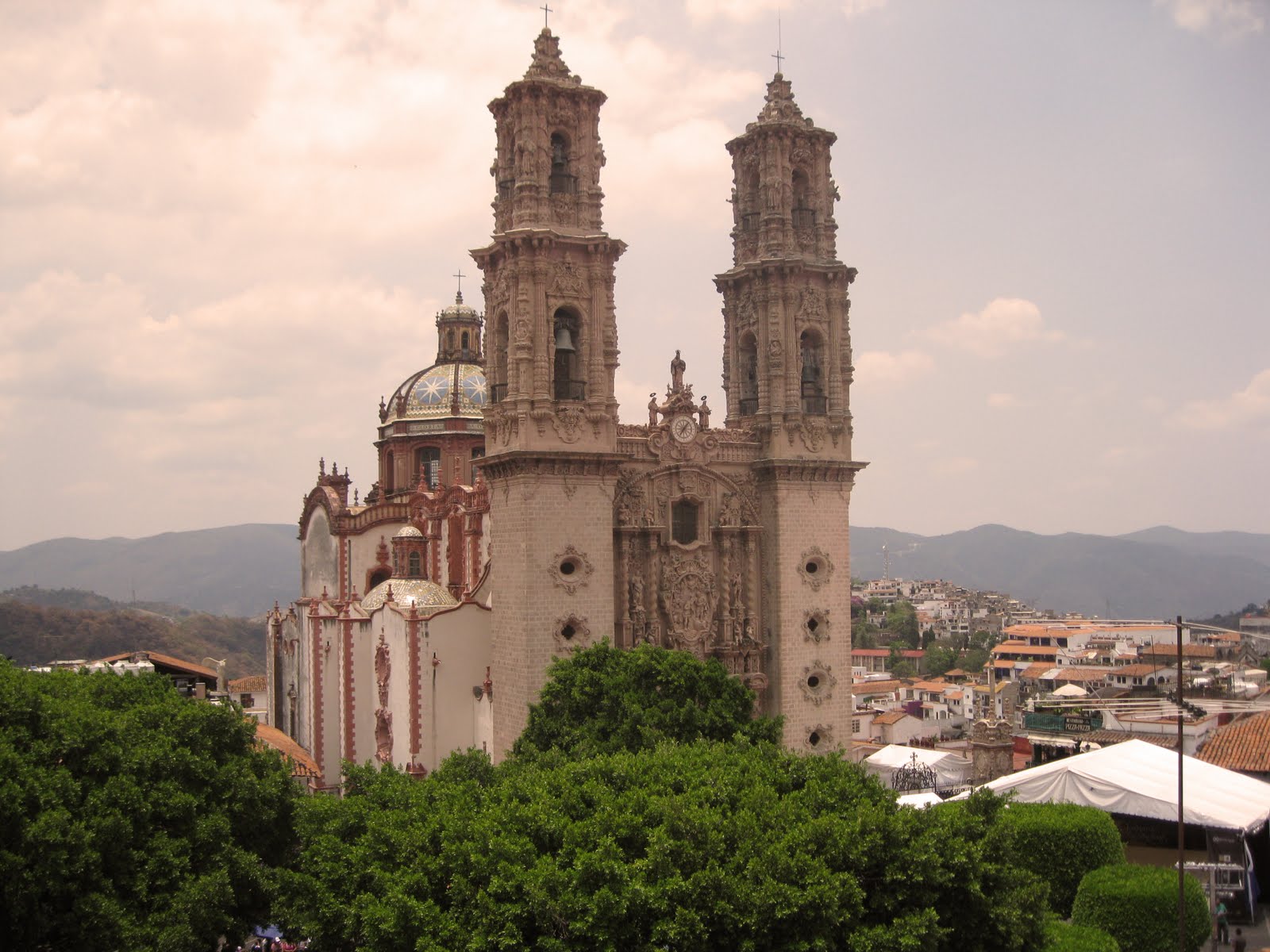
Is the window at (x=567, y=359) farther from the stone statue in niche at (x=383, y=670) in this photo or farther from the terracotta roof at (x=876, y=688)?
the terracotta roof at (x=876, y=688)

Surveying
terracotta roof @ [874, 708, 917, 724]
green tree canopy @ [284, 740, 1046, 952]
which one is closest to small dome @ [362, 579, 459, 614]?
green tree canopy @ [284, 740, 1046, 952]

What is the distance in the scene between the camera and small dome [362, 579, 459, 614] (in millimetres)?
37250

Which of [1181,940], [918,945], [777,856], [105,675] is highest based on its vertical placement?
[105,675]

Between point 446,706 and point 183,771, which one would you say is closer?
point 183,771

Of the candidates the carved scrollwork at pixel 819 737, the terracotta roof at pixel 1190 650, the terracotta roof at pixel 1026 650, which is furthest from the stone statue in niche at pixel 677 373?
the terracotta roof at pixel 1026 650

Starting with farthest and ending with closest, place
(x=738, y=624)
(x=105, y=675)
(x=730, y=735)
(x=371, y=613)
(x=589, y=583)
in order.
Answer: (x=371, y=613), (x=738, y=624), (x=589, y=583), (x=730, y=735), (x=105, y=675)

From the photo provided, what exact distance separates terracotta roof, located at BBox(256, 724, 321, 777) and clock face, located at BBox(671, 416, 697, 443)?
15803 millimetres

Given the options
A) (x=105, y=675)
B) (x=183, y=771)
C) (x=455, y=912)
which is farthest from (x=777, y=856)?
(x=105, y=675)

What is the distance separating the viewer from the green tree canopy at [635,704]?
27781 mm

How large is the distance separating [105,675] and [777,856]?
15604 mm

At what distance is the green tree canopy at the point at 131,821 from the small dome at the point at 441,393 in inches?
1146

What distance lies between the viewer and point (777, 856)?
54.7 feet

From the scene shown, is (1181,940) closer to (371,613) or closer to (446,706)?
(446,706)

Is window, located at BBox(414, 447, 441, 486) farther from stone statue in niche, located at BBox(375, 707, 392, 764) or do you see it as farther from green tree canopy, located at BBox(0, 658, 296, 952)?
green tree canopy, located at BBox(0, 658, 296, 952)
